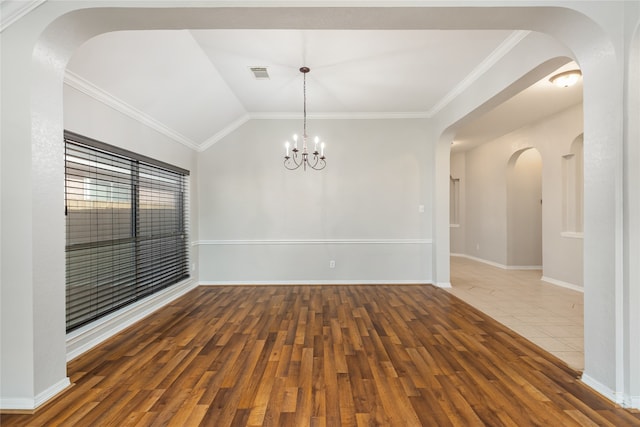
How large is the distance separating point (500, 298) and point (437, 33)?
11.9ft

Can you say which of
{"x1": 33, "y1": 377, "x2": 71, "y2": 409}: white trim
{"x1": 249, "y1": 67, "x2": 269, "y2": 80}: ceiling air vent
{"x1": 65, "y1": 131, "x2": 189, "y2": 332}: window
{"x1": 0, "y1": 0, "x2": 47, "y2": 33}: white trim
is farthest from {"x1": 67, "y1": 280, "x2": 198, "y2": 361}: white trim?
{"x1": 249, "y1": 67, "x2": 269, "y2": 80}: ceiling air vent

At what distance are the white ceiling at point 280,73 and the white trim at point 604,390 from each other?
287cm

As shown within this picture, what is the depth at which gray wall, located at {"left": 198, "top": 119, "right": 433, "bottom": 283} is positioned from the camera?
17.2 ft

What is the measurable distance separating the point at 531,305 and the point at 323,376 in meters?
3.32

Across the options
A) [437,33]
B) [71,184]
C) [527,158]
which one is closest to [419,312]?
[437,33]

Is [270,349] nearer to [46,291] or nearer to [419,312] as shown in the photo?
[46,291]

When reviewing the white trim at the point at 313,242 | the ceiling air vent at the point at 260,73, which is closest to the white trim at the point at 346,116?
the ceiling air vent at the point at 260,73

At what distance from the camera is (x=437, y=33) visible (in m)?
2.85

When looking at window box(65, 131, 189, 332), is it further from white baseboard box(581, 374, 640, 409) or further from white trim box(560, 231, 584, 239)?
white trim box(560, 231, 584, 239)

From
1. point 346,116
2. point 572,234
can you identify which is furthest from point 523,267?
point 346,116

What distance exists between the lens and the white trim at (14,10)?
187 cm

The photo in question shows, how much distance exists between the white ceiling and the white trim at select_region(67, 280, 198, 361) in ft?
7.03

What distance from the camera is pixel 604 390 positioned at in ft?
6.62

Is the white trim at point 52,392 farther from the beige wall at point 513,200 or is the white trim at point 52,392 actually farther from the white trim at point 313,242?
the beige wall at point 513,200
